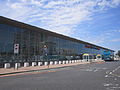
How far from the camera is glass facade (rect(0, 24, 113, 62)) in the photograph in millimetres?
29031

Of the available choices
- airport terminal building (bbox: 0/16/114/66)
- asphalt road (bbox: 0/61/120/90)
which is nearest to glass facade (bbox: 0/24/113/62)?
airport terminal building (bbox: 0/16/114/66)

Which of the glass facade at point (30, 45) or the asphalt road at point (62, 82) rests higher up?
the glass facade at point (30, 45)

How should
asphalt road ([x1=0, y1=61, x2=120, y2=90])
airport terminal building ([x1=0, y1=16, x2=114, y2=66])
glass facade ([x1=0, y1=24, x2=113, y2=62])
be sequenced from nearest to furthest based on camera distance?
asphalt road ([x1=0, y1=61, x2=120, y2=90]) → airport terminal building ([x1=0, y1=16, x2=114, y2=66]) → glass facade ([x1=0, y1=24, x2=113, y2=62])

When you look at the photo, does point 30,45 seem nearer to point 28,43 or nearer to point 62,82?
point 28,43

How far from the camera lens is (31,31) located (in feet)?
123

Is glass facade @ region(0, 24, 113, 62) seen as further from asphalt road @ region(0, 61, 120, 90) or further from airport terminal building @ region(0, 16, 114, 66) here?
asphalt road @ region(0, 61, 120, 90)

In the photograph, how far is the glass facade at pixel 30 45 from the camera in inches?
1143

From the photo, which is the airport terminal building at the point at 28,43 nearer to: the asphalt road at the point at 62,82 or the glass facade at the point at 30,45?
the glass facade at the point at 30,45

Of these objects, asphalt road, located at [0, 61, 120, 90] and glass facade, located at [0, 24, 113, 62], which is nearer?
asphalt road, located at [0, 61, 120, 90]

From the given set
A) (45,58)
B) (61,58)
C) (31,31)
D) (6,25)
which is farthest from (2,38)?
(61,58)

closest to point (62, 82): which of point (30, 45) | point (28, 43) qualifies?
point (28, 43)

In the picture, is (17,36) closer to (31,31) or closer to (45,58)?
(31,31)

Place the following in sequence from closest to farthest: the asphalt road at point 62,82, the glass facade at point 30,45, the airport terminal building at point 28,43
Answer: the asphalt road at point 62,82
the airport terminal building at point 28,43
the glass facade at point 30,45

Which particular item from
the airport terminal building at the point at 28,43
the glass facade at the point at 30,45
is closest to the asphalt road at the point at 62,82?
the airport terminal building at the point at 28,43
